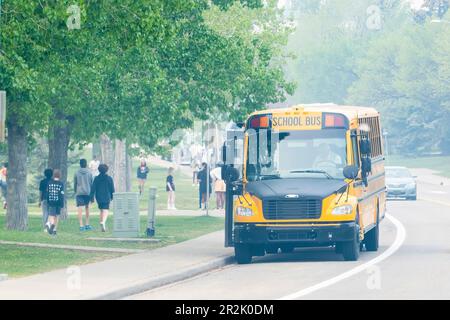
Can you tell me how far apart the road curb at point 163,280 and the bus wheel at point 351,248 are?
215cm

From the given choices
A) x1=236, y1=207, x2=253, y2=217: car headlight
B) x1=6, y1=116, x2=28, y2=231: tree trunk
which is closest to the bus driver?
x1=236, y1=207, x2=253, y2=217: car headlight

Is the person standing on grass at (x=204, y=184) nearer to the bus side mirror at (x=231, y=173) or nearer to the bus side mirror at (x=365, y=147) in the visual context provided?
the bus side mirror at (x=231, y=173)

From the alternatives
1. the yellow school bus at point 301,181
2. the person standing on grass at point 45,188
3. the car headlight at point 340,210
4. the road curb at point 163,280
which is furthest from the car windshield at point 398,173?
the car headlight at point 340,210

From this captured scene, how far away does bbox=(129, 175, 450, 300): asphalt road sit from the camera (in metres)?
17.7

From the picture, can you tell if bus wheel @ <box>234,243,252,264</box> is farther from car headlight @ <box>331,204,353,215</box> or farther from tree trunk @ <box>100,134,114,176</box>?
tree trunk @ <box>100,134,114,176</box>

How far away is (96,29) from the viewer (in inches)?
961

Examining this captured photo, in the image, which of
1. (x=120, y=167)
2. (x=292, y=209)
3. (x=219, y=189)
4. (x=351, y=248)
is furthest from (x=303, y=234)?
(x=120, y=167)

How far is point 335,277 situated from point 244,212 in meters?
3.69

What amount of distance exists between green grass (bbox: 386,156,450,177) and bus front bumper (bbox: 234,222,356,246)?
251ft

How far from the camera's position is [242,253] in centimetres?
2394

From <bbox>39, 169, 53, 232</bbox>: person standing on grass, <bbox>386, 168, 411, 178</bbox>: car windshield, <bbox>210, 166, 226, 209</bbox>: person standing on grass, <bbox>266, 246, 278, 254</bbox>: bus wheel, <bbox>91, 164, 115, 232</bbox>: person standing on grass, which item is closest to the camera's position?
<bbox>266, 246, 278, 254</bbox>: bus wheel

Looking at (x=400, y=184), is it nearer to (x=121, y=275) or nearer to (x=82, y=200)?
(x=82, y=200)

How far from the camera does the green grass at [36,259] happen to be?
2128 cm
